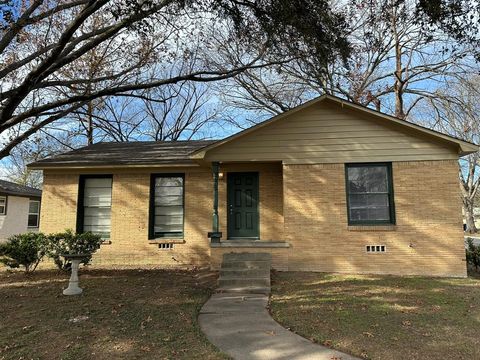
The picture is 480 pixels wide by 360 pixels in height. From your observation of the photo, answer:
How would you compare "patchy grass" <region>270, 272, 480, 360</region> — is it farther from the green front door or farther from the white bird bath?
the white bird bath

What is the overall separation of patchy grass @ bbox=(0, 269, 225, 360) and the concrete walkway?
0.77 ft

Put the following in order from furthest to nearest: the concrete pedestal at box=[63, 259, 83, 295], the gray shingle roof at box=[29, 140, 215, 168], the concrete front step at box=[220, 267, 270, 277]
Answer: the gray shingle roof at box=[29, 140, 215, 168], the concrete front step at box=[220, 267, 270, 277], the concrete pedestal at box=[63, 259, 83, 295]

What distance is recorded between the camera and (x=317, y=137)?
10.9 m

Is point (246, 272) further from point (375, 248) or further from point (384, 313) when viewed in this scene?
point (375, 248)

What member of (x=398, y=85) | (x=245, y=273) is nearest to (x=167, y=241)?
(x=245, y=273)

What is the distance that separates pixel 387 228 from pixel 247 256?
3.96 m

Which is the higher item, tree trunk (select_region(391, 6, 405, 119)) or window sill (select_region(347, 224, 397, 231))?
tree trunk (select_region(391, 6, 405, 119))

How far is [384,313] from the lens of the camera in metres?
6.41

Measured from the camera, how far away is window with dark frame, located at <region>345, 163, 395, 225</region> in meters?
10.6

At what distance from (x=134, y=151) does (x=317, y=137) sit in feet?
22.5

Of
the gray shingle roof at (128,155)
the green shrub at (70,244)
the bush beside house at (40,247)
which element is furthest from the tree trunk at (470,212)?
the bush beside house at (40,247)

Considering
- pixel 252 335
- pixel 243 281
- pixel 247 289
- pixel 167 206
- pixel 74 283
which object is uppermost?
pixel 167 206

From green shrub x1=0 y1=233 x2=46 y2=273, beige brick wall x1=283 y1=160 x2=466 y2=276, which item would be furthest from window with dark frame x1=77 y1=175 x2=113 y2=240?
beige brick wall x1=283 y1=160 x2=466 y2=276

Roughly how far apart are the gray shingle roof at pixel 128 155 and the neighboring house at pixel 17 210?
1028 cm
